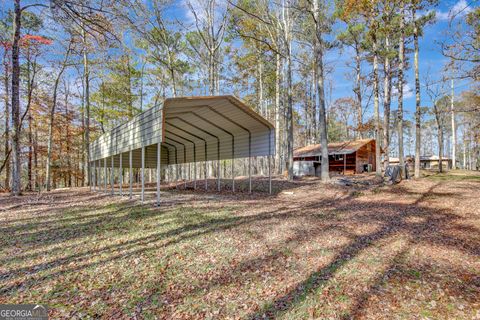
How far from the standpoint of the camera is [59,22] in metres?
6.80

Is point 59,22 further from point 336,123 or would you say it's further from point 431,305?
point 336,123

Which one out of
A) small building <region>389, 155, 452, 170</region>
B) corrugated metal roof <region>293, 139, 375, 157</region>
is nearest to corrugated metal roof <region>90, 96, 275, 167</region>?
corrugated metal roof <region>293, 139, 375, 157</region>

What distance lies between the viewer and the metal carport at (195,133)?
7.52 m

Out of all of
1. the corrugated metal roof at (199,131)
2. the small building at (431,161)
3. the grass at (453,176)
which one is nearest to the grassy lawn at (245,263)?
the corrugated metal roof at (199,131)

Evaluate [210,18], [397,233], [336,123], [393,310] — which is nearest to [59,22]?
[393,310]

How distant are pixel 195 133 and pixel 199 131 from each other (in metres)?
Answer: 0.54

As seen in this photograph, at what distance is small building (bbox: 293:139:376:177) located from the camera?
800 inches

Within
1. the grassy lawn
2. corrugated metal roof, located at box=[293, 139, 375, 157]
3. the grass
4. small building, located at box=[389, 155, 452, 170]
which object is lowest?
the grassy lawn

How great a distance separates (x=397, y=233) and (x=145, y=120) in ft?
24.3

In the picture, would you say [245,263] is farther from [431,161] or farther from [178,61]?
→ [431,161]

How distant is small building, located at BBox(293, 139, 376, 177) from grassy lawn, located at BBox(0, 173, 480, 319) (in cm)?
1350

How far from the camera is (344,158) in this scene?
21.2 m

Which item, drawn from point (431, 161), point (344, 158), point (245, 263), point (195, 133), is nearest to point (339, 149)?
point (344, 158)

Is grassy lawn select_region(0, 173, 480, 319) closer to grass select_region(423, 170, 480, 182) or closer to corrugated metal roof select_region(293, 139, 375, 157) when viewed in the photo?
grass select_region(423, 170, 480, 182)
